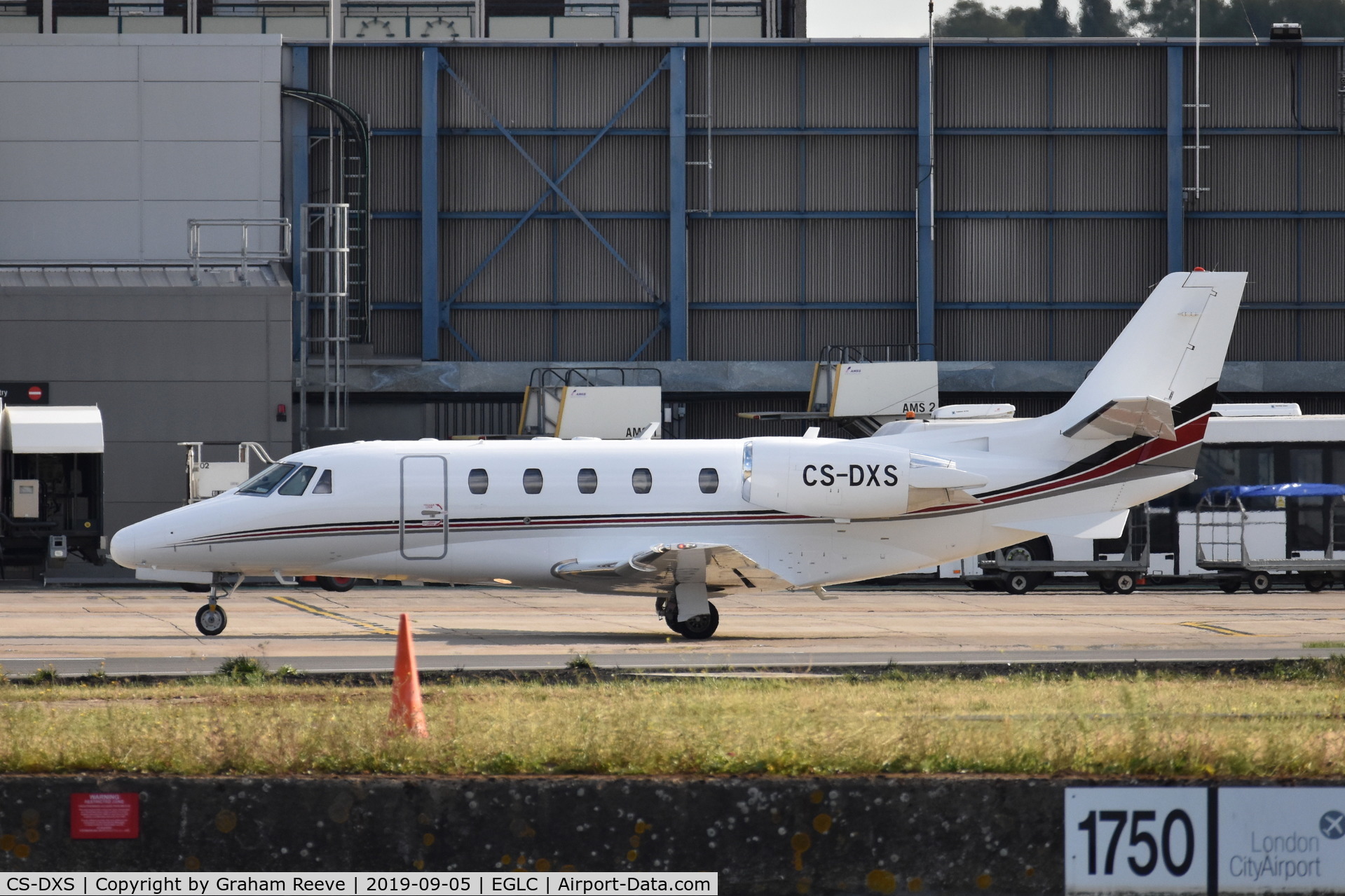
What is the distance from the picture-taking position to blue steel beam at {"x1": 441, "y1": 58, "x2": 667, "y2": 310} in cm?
4359

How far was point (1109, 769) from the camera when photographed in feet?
25.4

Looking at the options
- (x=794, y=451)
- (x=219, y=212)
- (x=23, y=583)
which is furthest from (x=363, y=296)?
(x=794, y=451)

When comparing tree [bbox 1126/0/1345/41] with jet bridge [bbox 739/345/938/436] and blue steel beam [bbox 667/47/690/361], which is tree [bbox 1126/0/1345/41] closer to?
blue steel beam [bbox 667/47/690/361]

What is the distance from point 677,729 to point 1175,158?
126ft

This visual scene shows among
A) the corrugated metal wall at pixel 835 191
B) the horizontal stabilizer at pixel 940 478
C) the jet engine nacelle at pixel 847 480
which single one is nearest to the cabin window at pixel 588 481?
the jet engine nacelle at pixel 847 480

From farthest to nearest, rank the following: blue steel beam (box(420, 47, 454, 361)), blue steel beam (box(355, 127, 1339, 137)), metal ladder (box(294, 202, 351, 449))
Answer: blue steel beam (box(355, 127, 1339, 137))
blue steel beam (box(420, 47, 454, 361))
metal ladder (box(294, 202, 351, 449))

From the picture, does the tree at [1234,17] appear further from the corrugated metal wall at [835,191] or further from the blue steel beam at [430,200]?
the blue steel beam at [430,200]

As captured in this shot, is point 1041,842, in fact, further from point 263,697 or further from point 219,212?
point 219,212

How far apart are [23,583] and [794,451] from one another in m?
23.0

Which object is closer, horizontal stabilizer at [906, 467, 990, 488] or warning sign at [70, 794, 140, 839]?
warning sign at [70, 794, 140, 839]

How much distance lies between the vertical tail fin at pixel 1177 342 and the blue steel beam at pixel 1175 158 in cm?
2309

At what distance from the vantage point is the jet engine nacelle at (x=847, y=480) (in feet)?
68.7

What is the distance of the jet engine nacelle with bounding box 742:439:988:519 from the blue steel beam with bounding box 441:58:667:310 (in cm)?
2391

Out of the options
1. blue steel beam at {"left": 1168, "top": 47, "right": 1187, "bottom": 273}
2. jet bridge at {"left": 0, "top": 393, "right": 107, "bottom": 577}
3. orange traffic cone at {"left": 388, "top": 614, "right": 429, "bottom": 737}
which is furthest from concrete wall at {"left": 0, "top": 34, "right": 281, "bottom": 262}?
orange traffic cone at {"left": 388, "top": 614, "right": 429, "bottom": 737}
